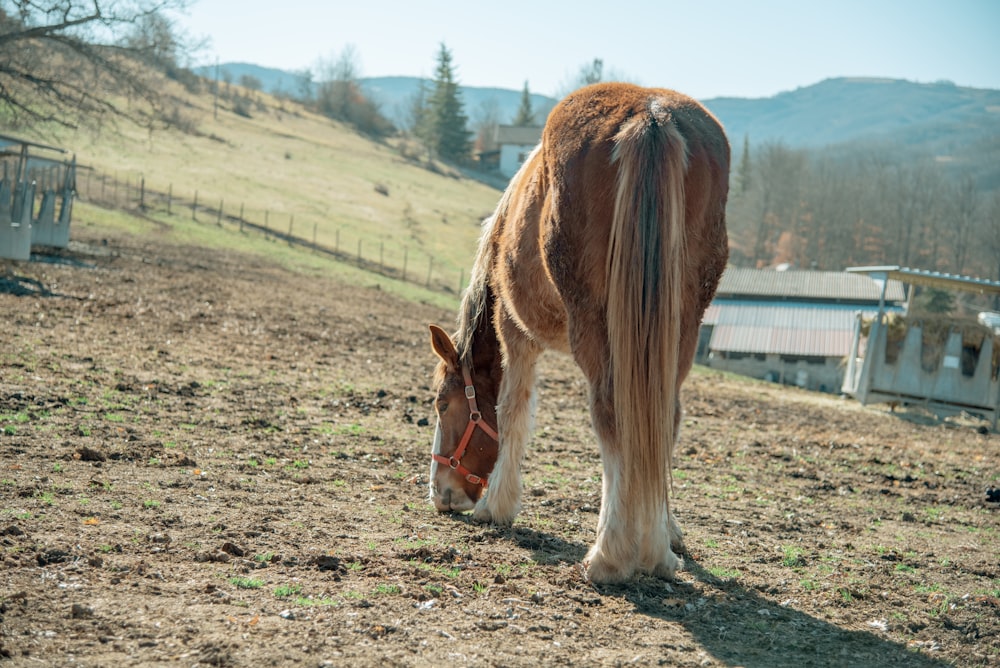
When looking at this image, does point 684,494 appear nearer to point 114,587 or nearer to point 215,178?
point 114,587

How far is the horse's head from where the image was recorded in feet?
18.9

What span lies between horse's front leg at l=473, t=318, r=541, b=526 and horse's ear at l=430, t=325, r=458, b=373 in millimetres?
486

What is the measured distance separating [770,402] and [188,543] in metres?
12.5

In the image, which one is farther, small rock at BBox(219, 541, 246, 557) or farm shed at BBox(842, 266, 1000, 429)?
farm shed at BBox(842, 266, 1000, 429)

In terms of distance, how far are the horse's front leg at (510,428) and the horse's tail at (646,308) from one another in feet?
4.76

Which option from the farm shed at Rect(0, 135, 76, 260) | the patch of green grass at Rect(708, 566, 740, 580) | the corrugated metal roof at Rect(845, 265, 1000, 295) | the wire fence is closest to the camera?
the patch of green grass at Rect(708, 566, 740, 580)

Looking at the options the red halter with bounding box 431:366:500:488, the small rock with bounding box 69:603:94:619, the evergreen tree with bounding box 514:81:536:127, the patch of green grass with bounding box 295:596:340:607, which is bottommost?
the patch of green grass with bounding box 295:596:340:607

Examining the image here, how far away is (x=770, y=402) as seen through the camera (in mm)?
14930

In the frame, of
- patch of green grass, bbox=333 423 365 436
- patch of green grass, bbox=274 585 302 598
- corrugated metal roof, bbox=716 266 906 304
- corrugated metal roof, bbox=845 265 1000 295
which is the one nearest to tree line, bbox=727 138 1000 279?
corrugated metal roof, bbox=716 266 906 304

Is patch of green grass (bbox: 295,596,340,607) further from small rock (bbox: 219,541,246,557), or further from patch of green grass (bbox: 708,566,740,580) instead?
patch of green grass (bbox: 708,566,740,580)

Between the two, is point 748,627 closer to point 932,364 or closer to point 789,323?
point 932,364

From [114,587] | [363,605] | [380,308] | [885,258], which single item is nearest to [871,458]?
[363,605]

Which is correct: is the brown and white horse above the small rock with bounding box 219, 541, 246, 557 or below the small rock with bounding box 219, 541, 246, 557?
above

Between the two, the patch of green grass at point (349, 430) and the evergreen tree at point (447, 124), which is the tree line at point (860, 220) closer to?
the evergreen tree at point (447, 124)
